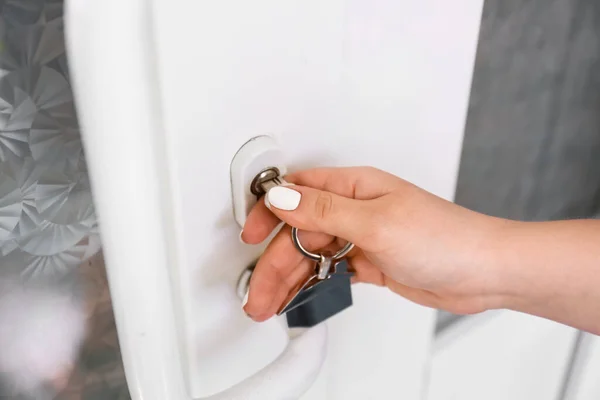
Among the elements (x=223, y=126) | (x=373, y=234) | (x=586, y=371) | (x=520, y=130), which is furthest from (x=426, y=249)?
(x=586, y=371)

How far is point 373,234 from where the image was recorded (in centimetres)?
36

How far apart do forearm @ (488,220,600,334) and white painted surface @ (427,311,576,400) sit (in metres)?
0.19

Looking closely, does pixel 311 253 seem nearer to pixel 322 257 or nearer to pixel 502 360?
pixel 322 257

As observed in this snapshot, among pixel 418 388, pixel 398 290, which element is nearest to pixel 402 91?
pixel 398 290

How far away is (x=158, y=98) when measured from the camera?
0.27 m

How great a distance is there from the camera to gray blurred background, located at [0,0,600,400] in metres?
0.39

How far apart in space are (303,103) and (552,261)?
0.66 feet

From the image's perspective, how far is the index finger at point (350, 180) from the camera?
354 millimetres

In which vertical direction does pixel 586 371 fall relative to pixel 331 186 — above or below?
below

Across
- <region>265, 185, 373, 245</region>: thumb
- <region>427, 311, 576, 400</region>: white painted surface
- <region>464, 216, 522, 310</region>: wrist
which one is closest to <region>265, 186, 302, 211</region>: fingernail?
<region>265, 185, 373, 245</region>: thumb

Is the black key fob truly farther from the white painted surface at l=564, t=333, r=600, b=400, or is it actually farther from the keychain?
the white painted surface at l=564, t=333, r=600, b=400

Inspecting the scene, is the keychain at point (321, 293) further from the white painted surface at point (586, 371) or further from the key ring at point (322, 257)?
the white painted surface at point (586, 371)

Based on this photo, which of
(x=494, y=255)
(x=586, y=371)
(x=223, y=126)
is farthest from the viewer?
(x=586, y=371)

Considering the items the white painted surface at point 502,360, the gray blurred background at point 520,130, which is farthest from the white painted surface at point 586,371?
the gray blurred background at point 520,130
